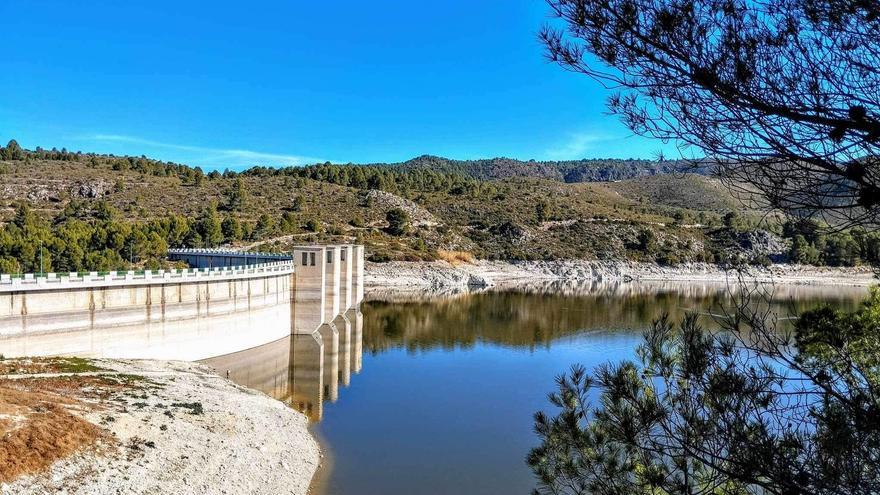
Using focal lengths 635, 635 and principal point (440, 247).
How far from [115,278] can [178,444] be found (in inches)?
613

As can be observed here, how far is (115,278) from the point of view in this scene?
32844mm

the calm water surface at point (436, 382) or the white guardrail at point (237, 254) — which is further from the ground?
the white guardrail at point (237, 254)

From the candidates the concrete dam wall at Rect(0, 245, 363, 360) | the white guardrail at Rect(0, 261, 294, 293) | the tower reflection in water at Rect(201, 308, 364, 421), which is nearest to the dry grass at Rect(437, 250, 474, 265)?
the concrete dam wall at Rect(0, 245, 363, 360)

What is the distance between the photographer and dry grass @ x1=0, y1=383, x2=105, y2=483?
52.8 ft

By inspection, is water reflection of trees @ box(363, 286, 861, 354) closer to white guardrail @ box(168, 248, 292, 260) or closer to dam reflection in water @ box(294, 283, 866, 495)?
dam reflection in water @ box(294, 283, 866, 495)

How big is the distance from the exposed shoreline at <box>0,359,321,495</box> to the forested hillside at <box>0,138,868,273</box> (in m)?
33.7

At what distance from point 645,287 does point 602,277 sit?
12785mm

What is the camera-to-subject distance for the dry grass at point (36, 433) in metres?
16.1

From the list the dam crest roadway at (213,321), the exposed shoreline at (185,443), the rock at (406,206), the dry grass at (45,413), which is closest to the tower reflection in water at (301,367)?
the dam crest roadway at (213,321)

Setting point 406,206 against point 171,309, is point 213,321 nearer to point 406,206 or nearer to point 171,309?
point 171,309

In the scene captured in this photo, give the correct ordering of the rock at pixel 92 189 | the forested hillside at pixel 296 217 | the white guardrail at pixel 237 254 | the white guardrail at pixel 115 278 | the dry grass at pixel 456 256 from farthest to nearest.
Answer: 1. the dry grass at pixel 456 256
2. the rock at pixel 92 189
3. the forested hillside at pixel 296 217
4. the white guardrail at pixel 237 254
5. the white guardrail at pixel 115 278

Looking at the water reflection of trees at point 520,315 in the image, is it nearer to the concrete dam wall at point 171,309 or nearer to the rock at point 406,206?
the concrete dam wall at point 171,309

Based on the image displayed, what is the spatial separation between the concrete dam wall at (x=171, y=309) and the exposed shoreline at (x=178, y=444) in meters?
2.96

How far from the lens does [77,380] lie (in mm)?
25219
